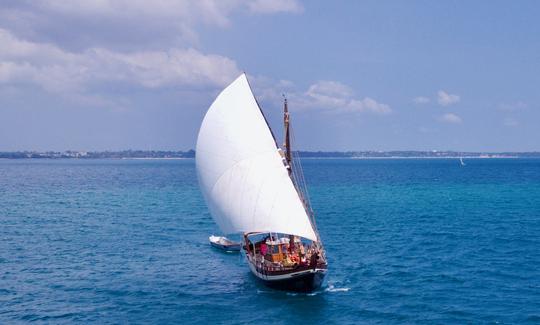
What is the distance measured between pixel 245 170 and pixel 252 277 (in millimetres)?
10968

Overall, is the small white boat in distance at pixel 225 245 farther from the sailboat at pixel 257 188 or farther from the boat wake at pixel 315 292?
the boat wake at pixel 315 292

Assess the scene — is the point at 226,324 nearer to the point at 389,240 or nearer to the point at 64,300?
the point at 64,300

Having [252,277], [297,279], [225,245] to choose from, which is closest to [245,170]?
[297,279]

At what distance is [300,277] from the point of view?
45.6 meters

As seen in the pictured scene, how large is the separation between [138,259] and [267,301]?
69.8ft

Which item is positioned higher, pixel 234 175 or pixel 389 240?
pixel 234 175

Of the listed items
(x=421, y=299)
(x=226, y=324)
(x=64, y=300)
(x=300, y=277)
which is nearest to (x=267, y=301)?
(x=300, y=277)

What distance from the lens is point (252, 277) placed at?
52.5 meters

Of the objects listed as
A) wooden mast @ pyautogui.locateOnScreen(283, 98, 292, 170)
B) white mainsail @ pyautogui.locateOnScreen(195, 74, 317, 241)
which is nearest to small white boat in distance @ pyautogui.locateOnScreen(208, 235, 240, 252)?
white mainsail @ pyautogui.locateOnScreen(195, 74, 317, 241)

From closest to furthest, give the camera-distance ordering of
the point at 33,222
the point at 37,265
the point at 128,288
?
1. the point at 128,288
2. the point at 37,265
3. the point at 33,222

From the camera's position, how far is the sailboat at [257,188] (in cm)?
4684

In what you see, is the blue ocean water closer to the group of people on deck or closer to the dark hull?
the dark hull

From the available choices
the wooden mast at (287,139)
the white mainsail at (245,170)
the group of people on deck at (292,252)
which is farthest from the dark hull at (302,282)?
the wooden mast at (287,139)

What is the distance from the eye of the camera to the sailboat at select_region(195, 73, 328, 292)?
154ft
